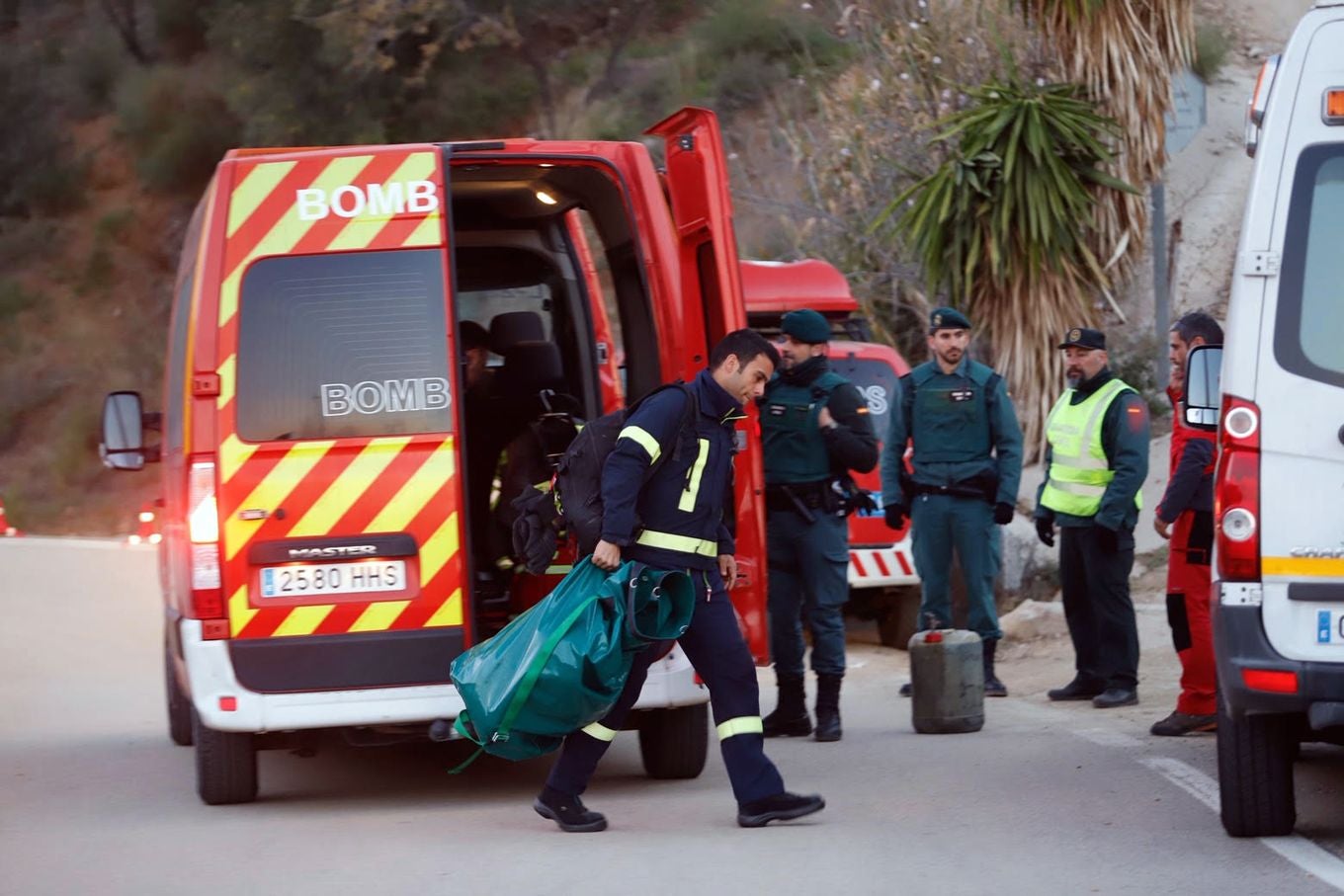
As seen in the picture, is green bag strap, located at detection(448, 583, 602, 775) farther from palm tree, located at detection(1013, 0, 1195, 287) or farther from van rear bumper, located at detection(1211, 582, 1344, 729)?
palm tree, located at detection(1013, 0, 1195, 287)

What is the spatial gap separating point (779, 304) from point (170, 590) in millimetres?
5837

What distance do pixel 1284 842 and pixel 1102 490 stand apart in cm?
377

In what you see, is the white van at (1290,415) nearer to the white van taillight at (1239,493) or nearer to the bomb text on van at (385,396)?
the white van taillight at (1239,493)

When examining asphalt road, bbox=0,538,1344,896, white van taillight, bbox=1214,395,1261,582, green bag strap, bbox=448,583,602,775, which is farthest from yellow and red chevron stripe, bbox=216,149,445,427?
white van taillight, bbox=1214,395,1261,582

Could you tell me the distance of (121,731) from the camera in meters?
10.7

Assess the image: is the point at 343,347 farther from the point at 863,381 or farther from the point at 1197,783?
the point at 863,381

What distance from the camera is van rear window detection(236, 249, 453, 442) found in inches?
281

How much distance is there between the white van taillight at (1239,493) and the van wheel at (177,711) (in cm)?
538

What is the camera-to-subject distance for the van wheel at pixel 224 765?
294 inches

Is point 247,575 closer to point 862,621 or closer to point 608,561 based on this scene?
point 608,561

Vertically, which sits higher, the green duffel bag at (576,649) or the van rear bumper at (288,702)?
the green duffel bag at (576,649)

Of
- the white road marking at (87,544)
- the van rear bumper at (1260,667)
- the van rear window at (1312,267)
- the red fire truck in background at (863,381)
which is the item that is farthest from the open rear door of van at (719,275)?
the white road marking at (87,544)

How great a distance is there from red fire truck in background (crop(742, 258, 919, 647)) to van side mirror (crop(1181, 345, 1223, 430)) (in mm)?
5649

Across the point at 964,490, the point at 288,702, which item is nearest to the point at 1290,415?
the point at 288,702
